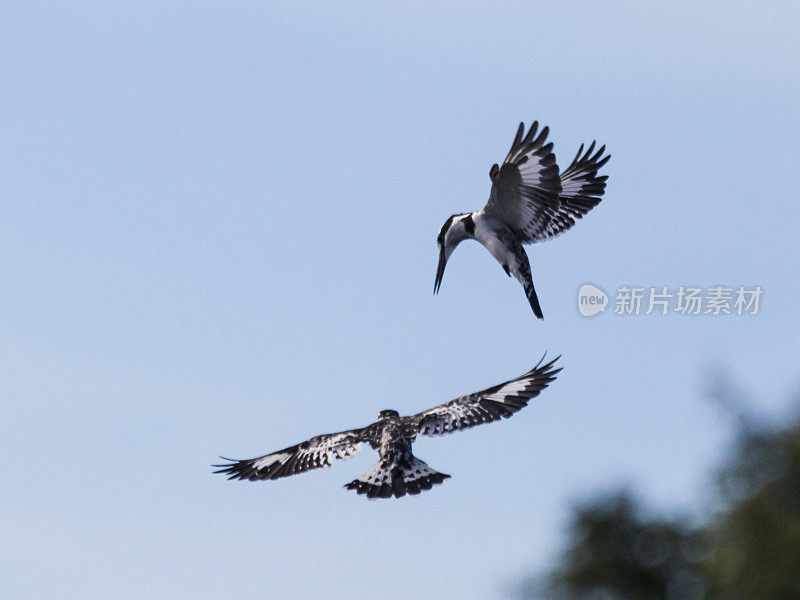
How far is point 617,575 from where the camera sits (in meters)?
19.9

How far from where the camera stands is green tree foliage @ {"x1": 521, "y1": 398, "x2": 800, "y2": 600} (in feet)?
46.2

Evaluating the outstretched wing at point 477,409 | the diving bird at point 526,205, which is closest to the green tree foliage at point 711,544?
the outstretched wing at point 477,409

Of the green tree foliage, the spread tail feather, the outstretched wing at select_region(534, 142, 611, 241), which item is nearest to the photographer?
the green tree foliage

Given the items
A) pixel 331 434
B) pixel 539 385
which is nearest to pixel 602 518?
pixel 539 385

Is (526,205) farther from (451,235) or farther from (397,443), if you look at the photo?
(397,443)

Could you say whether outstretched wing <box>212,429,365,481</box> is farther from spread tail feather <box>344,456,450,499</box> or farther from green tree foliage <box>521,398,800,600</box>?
green tree foliage <box>521,398,800,600</box>

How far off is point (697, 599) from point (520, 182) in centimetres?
646

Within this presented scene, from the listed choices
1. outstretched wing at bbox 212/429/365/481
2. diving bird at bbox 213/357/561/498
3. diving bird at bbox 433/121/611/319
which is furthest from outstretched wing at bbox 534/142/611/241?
outstretched wing at bbox 212/429/365/481

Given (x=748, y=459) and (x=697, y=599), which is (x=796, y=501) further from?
(x=697, y=599)

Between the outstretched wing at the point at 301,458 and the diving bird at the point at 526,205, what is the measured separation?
3.43m

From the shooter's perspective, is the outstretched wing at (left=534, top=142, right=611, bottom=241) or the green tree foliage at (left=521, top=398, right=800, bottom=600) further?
the outstretched wing at (left=534, top=142, right=611, bottom=241)

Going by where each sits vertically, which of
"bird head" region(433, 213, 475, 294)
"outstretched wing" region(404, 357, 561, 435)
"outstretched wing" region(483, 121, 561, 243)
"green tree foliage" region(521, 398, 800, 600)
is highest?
"bird head" region(433, 213, 475, 294)

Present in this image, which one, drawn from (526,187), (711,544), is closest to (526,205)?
(526,187)

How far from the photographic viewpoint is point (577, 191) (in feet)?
Result: 65.8
